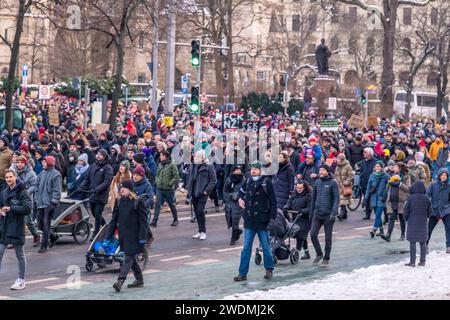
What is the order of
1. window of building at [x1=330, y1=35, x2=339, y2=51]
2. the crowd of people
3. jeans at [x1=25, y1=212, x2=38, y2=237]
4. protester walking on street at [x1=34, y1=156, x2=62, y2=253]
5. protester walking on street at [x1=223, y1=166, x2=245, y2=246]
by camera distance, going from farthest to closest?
window of building at [x1=330, y1=35, x2=339, y2=51], protester walking on street at [x1=223, y1=166, x2=245, y2=246], jeans at [x1=25, y1=212, x2=38, y2=237], protester walking on street at [x1=34, y1=156, x2=62, y2=253], the crowd of people

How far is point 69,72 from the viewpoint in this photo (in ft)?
220

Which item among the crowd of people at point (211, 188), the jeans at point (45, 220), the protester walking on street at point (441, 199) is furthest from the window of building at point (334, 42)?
the jeans at point (45, 220)

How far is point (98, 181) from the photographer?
2034 cm

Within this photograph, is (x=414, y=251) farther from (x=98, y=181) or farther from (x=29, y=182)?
(x=29, y=182)

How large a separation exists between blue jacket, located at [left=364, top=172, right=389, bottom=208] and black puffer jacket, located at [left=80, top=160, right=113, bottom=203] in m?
5.37

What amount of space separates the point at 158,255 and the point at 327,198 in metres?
3.18

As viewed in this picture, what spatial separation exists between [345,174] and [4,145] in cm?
734

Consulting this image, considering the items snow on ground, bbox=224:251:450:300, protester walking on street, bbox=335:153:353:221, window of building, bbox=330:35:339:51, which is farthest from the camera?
window of building, bbox=330:35:339:51

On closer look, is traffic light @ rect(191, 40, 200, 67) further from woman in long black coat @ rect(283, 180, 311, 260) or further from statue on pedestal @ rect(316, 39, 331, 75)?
statue on pedestal @ rect(316, 39, 331, 75)

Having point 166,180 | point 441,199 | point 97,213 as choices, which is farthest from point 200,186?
point 441,199

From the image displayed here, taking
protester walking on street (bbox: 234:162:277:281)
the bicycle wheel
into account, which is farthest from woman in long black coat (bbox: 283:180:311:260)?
the bicycle wheel

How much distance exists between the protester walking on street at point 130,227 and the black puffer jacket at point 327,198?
387 centimetres

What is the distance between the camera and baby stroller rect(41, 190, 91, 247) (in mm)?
19719
